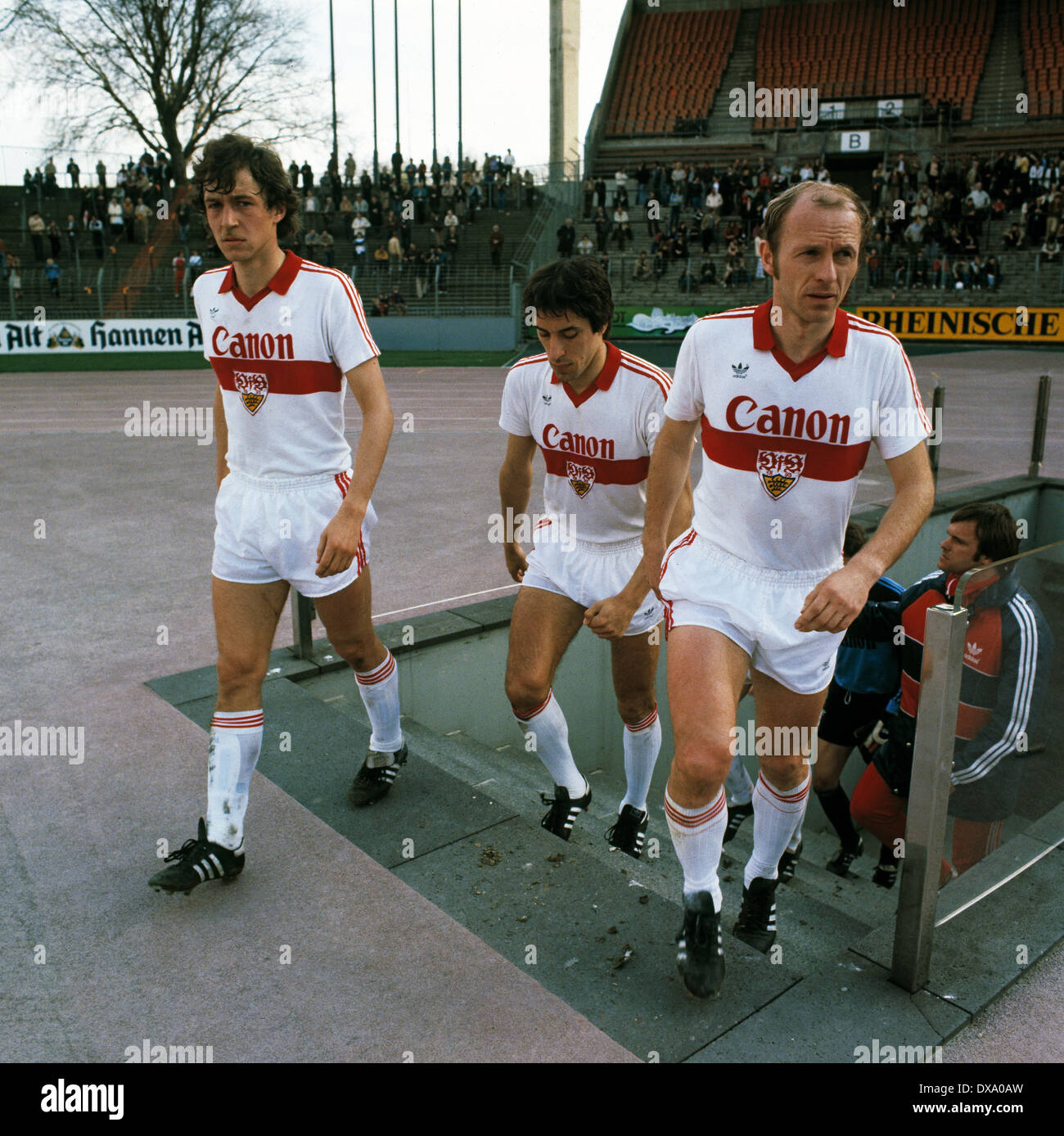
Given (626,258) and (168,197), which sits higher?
(168,197)

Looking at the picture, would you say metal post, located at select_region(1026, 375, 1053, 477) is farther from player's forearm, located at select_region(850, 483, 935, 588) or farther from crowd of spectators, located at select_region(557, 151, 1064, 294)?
crowd of spectators, located at select_region(557, 151, 1064, 294)

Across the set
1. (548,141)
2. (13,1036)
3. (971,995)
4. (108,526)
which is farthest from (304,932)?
(548,141)

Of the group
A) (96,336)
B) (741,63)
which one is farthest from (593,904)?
(741,63)

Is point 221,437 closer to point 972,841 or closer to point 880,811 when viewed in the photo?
→ point 972,841

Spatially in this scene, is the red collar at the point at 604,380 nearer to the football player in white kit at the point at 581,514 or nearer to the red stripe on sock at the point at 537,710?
the football player in white kit at the point at 581,514

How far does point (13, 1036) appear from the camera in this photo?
261 cm

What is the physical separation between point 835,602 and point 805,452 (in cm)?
51

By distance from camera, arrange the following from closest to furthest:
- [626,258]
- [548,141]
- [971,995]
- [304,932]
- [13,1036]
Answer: [13,1036] → [971,995] → [304,932] → [626,258] → [548,141]

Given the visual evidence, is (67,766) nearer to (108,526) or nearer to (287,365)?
(287,365)

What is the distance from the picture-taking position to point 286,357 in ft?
11.1

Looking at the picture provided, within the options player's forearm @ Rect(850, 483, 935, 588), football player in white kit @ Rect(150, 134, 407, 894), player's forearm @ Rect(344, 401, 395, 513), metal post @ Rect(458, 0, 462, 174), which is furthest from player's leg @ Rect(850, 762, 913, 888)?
A: metal post @ Rect(458, 0, 462, 174)

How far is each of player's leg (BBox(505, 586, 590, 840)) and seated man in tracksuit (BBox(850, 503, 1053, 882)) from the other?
4.32 ft

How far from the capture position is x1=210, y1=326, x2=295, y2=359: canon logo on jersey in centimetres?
339

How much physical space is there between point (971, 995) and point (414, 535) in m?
5.78
